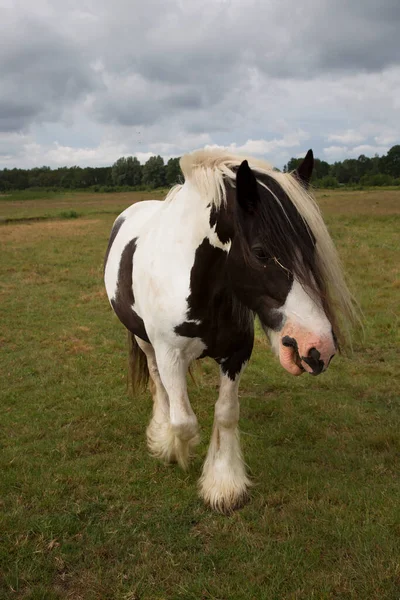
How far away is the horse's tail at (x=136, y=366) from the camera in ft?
16.2

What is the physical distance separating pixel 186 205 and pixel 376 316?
598 centimetres

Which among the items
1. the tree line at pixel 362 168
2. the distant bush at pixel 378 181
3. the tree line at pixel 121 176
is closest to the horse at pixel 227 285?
the tree line at pixel 121 176

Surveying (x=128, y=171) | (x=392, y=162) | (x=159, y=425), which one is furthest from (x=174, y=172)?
(x=392, y=162)

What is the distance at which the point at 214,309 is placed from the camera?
2.98 m

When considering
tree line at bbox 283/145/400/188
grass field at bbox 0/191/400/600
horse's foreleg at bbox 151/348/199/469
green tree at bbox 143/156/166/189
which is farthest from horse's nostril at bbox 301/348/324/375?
tree line at bbox 283/145/400/188

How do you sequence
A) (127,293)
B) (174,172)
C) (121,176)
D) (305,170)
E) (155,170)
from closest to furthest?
(305,170), (127,293), (174,172), (155,170), (121,176)

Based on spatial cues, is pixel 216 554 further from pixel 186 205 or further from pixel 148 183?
pixel 148 183

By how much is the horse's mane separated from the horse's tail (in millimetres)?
2503

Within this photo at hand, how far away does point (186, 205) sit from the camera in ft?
9.75

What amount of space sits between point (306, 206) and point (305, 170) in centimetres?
37

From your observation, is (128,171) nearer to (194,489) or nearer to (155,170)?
(155,170)

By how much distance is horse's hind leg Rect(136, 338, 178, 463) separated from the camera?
3.91m

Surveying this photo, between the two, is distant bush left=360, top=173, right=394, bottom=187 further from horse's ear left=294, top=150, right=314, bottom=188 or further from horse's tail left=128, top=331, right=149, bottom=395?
horse's ear left=294, top=150, right=314, bottom=188

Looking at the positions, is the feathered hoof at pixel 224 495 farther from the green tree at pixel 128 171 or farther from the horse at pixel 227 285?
the green tree at pixel 128 171
